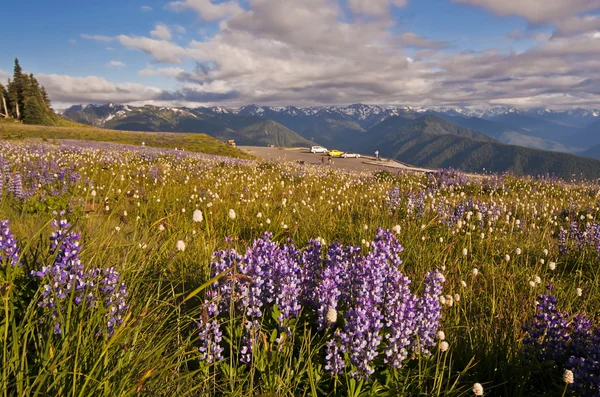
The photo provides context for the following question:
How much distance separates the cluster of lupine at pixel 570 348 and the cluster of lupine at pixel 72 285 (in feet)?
9.80

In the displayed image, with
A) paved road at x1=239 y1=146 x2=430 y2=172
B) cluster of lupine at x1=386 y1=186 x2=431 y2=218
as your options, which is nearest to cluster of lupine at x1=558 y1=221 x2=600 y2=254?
cluster of lupine at x1=386 y1=186 x2=431 y2=218

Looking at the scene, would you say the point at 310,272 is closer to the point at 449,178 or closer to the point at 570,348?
the point at 570,348

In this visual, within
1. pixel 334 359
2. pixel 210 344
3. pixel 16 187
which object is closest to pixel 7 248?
pixel 210 344

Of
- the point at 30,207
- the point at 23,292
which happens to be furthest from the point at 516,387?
the point at 30,207

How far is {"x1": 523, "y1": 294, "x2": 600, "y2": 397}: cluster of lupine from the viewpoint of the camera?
225 cm

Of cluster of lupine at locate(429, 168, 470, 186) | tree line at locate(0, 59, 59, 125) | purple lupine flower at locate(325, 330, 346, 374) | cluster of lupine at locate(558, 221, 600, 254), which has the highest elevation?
tree line at locate(0, 59, 59, 125)

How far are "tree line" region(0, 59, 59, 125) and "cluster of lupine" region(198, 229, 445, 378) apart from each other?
100894 millimetres

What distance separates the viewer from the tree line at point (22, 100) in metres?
81.4

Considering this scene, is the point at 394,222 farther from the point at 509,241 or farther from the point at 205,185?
the point at 205,185

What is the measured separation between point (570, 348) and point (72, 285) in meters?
3.47

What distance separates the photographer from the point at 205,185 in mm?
9562

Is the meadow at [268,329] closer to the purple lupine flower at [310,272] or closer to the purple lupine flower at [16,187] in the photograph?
the purple lupine flower at [310,272]

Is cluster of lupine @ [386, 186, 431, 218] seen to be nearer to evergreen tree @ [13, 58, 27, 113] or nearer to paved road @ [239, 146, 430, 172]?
paved road @ [239, 146, 430, 172]

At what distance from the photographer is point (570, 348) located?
8.25 ft
